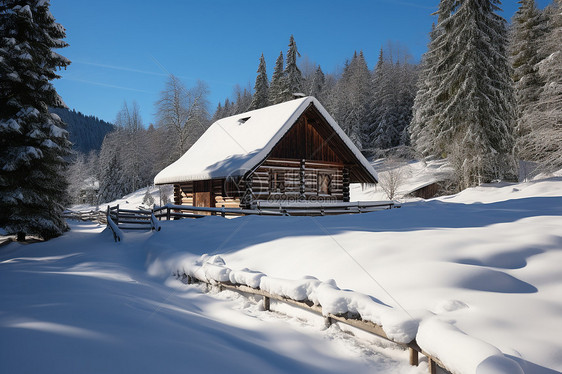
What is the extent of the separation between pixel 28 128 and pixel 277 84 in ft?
114

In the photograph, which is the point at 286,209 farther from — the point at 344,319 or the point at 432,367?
the point at 432,367

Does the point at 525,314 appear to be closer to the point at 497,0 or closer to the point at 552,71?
the point at 552,71

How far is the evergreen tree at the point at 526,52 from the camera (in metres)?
30.8

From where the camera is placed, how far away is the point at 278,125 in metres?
17.5

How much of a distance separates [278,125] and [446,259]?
13.2 meters

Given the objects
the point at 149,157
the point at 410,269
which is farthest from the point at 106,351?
the point at 149,157

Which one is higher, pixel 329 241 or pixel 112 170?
pixel 112 170

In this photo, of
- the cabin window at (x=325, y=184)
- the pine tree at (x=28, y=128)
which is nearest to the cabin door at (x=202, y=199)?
the cabin window at (x=325, y=184)

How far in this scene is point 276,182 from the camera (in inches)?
734

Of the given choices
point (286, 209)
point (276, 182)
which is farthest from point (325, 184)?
point (286, 209)

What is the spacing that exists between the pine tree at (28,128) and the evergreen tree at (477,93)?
1001 inches

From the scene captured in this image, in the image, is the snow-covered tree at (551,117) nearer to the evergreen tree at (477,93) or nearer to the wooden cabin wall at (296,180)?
the evergreen tree at (477,93)

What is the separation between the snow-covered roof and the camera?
53.0ft

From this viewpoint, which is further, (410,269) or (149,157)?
(149,157)
